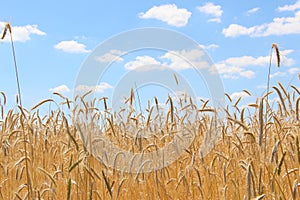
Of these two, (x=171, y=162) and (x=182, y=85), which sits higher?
(x=182, y=85)

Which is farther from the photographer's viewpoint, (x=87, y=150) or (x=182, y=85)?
(x=182, y=85)

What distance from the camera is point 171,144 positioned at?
2.92 m

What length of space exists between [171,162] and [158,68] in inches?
55.0

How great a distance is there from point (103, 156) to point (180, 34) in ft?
5.56

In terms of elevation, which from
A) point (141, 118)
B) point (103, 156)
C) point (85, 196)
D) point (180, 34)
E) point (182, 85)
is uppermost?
point (180, 34)

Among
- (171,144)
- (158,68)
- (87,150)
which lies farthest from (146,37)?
(87,150)

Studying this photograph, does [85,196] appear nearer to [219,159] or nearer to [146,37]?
[219,159]

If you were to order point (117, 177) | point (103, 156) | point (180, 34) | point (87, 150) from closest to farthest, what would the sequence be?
point (87, 150)
point (103, 156)
point (117, 177)
point (180, 34)

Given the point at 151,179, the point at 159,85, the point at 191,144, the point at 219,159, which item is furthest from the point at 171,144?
the point at 159,85

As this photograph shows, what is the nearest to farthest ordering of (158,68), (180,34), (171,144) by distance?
(171,144), (180,34), (158,68)

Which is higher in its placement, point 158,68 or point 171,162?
point 158,68

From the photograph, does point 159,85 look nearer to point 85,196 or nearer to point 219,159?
point 219,159

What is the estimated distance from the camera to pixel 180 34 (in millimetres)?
3621

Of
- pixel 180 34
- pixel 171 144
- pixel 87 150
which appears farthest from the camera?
pixel 180 34
